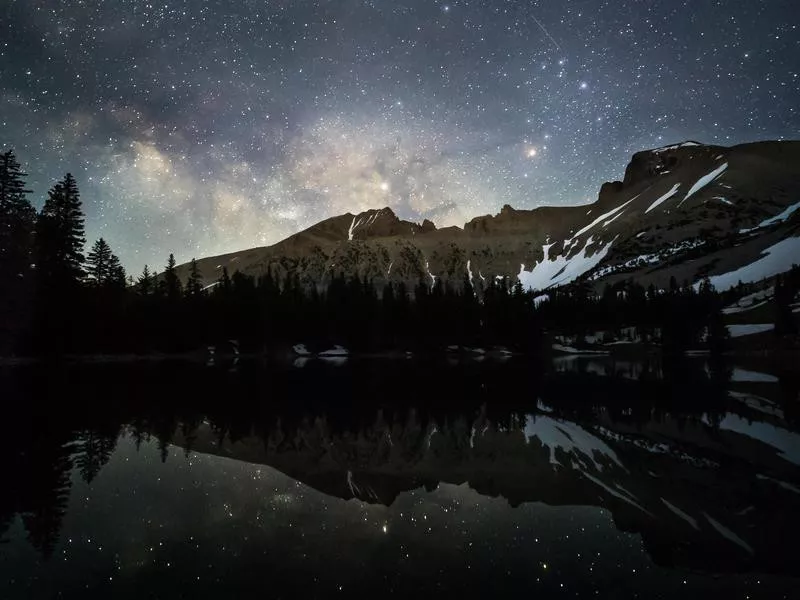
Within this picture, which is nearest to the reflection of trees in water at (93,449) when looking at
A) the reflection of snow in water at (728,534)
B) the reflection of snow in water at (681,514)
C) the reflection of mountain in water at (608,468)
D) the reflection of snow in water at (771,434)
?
the reflection of mountain in water at (608,468)

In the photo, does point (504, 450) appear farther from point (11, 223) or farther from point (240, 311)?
point (240, 311)

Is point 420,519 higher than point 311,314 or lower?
lower

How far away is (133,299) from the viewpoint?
100m

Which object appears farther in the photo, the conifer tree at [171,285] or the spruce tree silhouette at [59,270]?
the conifer tree at [171,285]

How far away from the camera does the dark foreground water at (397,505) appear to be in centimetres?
794

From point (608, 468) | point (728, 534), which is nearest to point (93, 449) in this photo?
point (608, 468)

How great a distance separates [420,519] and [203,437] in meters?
11.6

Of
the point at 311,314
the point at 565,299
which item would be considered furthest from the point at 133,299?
the point at 565,299

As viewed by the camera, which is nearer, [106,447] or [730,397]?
[106,447]

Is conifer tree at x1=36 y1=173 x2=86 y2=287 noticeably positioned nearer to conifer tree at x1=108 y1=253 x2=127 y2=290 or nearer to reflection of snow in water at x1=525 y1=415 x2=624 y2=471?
conifer tree at x1=108 y1=253 x2=127 y2=290

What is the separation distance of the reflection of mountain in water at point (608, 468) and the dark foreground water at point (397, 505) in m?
0.07

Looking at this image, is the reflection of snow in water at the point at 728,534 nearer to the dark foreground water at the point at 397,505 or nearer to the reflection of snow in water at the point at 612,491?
the dark foreground water at the point at 397,505

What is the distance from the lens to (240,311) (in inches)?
4392

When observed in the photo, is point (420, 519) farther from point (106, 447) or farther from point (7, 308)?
point (7, 308)
